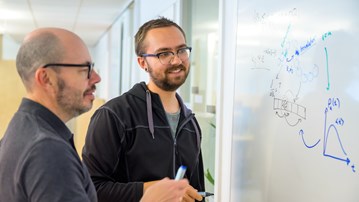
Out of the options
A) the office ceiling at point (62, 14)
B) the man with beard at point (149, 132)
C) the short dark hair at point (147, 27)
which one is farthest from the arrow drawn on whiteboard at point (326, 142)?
the office ceiling at point (62, 14)

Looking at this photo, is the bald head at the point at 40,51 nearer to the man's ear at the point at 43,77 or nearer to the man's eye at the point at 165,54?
the man's ear at the point at 43,77

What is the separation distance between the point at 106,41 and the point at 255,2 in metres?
5.87

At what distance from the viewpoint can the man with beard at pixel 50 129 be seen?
0.74m

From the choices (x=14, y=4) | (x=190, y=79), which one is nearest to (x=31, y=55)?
(x=190, y=79)

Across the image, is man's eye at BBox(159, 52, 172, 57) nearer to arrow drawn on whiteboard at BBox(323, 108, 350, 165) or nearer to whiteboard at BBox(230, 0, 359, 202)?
Result: whiteboard at BBox(230, 0, 359, 202)

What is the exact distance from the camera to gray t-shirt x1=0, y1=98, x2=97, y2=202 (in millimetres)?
729

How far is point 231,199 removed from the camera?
165 centimetres

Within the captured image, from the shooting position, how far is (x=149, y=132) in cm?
130

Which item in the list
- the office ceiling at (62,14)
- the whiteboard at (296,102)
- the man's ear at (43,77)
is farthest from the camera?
the office ceiling at (62,14)

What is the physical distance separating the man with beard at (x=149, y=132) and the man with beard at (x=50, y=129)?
235 millimetres

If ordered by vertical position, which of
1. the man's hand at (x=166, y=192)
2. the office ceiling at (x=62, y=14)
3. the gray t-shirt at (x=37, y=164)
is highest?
the office ceiling at (x=62, y=14)

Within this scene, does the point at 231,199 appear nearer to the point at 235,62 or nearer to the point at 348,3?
the point at 235,62

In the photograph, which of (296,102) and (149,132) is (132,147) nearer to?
(149,132)

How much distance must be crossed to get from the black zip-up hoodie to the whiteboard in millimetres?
292
